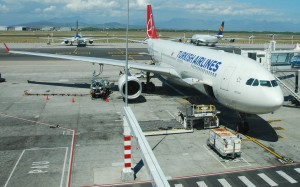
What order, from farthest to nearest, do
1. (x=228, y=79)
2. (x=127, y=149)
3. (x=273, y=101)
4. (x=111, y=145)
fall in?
1. (x=228, y=79)
2. (x=111, y=145)
3. (x=273, y=101)
4. (x=127, y=149)

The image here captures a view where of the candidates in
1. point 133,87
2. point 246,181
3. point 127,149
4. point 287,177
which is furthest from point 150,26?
point 246,181

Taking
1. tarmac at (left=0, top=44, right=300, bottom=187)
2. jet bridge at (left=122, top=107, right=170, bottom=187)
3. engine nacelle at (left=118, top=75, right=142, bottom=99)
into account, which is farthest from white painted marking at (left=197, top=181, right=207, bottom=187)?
engine nacelle at (left=118, top=75, right=142, bottom=99)

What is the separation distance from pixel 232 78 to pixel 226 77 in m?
0.58

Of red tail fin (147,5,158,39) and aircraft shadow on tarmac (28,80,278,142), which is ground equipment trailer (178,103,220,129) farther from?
red tail fin (147,5,158,39)

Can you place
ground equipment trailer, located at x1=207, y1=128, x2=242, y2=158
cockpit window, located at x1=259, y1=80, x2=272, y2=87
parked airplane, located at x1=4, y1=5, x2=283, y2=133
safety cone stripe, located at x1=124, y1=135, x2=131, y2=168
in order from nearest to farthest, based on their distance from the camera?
safety cone stripe, located at x1=124, y1=135, x2=131, y2=168, ground equipment trailer, located at x1=207, y1=128, x2=242, y2=158, parked airplane, located at x1=4, y1=5, x2=283, y2=133, cockpit window, located at x1=259, y1=80, x2=272, y2=87

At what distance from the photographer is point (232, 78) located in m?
21.7

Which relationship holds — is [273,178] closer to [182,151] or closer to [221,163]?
[221,163]

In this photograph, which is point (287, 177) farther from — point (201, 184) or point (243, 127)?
point (243, 127)

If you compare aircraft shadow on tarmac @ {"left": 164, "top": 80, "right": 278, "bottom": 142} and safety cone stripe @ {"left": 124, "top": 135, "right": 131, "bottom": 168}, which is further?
aircraft shadow on tarmac @ {"left": 164, "top": 80, "right": 278, "bottom": 142}

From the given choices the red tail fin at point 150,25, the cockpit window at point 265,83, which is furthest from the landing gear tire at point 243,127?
the red tail fin at point 150,25

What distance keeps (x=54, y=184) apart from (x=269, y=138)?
1464 centimetres

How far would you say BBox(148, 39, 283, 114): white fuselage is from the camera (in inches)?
784

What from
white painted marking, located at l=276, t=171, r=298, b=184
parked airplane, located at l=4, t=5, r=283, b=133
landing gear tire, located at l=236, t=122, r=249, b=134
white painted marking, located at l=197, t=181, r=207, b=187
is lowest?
white painted marking, located at l=197, t=181, r=207, b=187

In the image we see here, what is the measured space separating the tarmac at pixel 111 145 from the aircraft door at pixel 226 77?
12.4 feet
